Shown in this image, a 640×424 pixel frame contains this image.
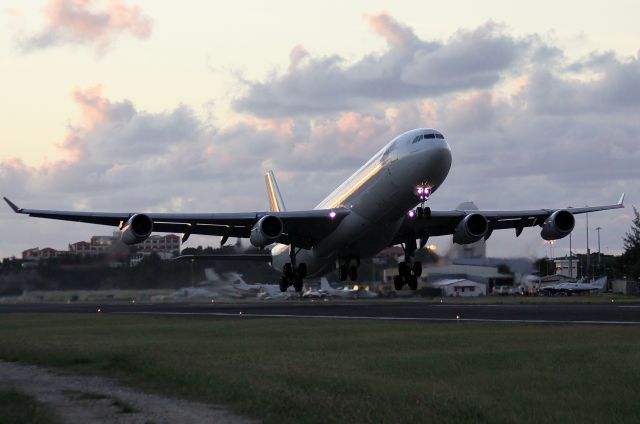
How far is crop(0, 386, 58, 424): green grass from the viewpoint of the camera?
15773 mm

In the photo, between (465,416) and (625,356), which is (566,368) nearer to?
(625,356)

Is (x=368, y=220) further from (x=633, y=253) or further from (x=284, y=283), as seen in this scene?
(x=633, y=253)

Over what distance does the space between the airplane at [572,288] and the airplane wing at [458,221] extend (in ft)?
146

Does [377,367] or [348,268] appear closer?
[377,367]

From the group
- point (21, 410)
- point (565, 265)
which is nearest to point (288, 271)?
point (21, 410)

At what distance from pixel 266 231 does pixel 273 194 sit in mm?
26812

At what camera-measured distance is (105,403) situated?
17.9m

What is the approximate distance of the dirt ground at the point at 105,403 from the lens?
52.4 feet

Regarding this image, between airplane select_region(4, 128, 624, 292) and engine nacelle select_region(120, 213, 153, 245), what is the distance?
0.17ft

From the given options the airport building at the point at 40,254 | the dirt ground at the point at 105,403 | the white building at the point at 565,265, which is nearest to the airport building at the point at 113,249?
the airport building at the point at 40,254

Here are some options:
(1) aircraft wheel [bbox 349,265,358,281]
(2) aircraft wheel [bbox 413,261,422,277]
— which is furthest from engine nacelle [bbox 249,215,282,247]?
(2) aircraft wheel [bbox 413,261,422,277]

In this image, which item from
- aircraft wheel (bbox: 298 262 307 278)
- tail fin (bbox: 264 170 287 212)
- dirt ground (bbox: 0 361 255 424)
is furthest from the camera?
tail fin (bbox: 264 170 287 212)

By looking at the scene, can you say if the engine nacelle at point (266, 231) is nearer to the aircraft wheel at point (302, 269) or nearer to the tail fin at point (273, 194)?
the aircraft wheel at point (302, 269)

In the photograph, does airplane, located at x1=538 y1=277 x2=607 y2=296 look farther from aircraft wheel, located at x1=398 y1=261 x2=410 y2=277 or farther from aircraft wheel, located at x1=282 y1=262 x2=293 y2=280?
aircraft wheel, located at x1=282 y1=262 x2=293 y2=280
